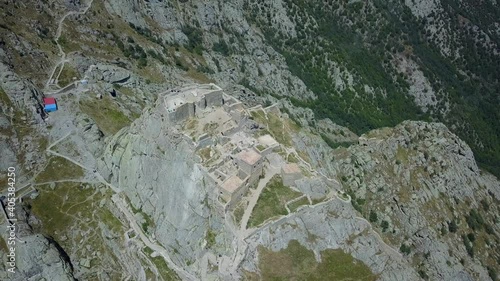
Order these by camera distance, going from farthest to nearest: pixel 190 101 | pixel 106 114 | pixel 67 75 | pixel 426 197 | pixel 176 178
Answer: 1. pixel 67 75
2. pixel 106 114
3. pixel 426 197
4. pixel 190 101
5. pixel 176 178

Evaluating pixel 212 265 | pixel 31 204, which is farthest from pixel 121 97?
pixel 212 265

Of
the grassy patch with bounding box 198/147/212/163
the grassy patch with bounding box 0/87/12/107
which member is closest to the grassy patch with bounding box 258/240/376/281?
the grassy patch with bounding box 198/147/212/163

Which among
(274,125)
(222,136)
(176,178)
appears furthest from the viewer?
(274,125)

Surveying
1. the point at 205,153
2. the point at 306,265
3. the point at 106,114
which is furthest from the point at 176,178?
the point at 106,114

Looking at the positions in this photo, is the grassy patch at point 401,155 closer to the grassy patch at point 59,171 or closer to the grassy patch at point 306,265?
the grassy patch at point 306,265

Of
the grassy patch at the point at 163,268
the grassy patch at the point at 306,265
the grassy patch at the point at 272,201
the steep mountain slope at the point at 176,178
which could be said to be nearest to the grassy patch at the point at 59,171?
the steep mountain slope at the point at 176,178

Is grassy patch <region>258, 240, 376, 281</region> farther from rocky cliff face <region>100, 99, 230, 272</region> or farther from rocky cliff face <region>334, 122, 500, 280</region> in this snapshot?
rocky cliff face <region>334, 122, 500, 280</region>

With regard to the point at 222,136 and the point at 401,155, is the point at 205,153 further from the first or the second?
the point at 401,155
